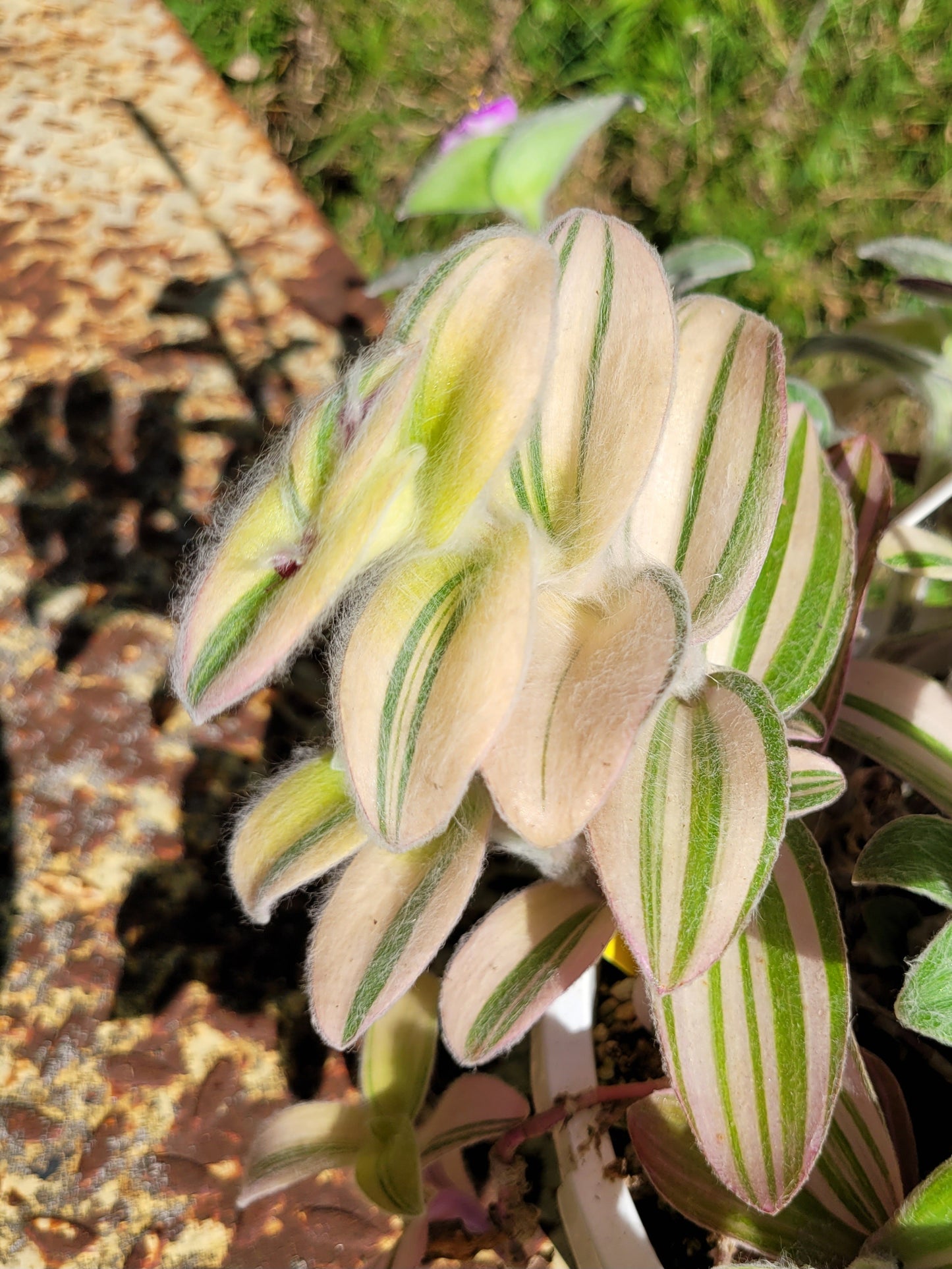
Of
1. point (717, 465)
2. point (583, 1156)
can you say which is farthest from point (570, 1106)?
point (717, 465)

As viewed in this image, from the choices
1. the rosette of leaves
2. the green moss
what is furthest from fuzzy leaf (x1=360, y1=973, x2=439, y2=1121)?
the green moss

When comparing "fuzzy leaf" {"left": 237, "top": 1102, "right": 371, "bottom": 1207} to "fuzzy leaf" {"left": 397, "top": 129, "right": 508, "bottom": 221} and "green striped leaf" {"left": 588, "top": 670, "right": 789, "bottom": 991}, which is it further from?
"fuzzy leaf" {"left": 397, "top": 129, "right": 508, "bottom": 221}

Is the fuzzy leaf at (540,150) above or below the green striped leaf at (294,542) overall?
above

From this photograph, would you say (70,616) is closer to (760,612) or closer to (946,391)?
(760,612)

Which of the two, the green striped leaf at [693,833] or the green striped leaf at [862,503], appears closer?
→ the green striped leaf at [693,833]

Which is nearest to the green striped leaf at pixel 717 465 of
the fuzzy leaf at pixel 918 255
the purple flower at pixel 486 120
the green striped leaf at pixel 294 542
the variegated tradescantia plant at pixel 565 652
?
the variegated tradescantia plant at pixel 565 652

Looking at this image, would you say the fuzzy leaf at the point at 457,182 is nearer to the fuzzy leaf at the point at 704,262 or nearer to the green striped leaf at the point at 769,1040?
the fuzzy leaf at the point at 704,262

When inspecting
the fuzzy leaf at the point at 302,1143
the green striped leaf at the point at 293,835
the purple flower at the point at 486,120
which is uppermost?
the purple flower at the point at 486,120

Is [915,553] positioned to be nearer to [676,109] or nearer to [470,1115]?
[470,1115]
